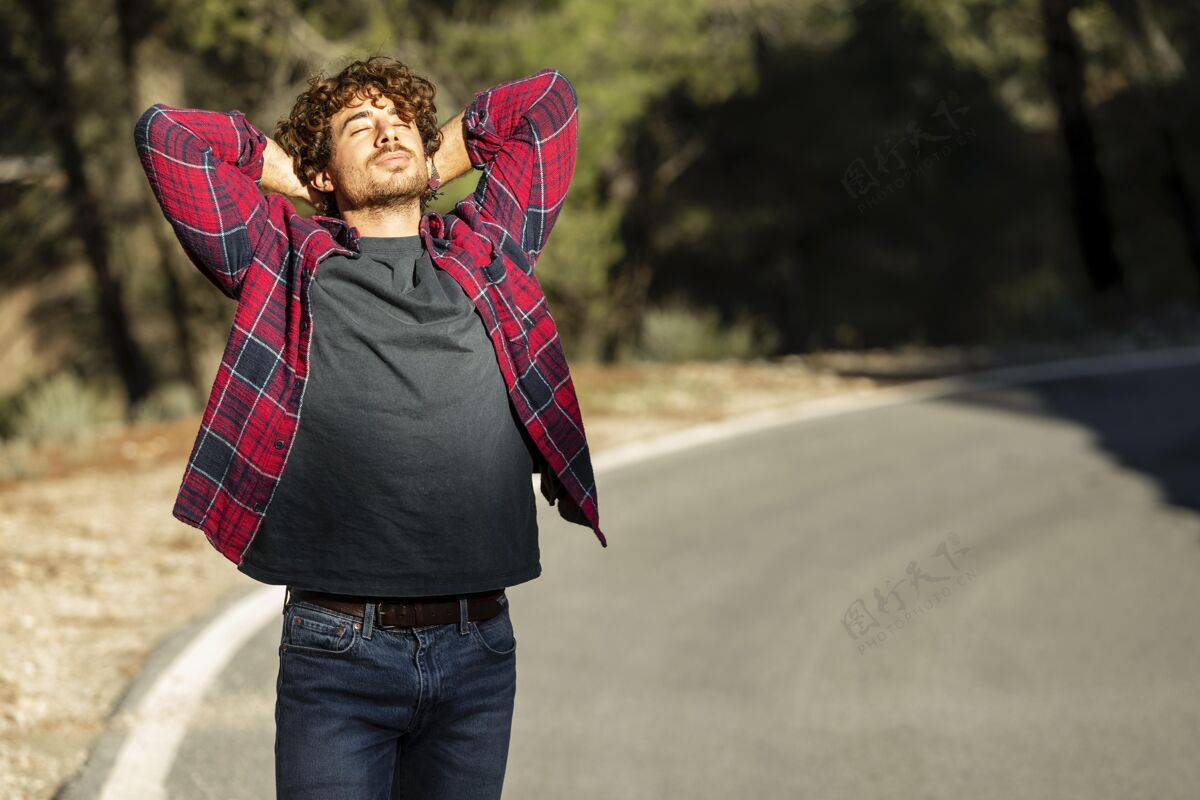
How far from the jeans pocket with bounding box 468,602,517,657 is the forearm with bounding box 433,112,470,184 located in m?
1.08

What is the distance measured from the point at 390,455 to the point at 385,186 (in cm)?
58

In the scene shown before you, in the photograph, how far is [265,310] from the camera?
10.00ft

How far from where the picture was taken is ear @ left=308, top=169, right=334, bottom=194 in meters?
3.22

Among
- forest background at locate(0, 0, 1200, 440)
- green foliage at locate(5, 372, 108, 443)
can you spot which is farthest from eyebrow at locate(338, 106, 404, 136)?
forest background at locate(0, 0, 1200, 440)

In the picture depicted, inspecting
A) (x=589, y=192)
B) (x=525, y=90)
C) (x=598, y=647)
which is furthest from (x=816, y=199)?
(x=525, y=90)

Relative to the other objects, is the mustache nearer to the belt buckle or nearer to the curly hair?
the curly hair

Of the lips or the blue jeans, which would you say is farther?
the lips

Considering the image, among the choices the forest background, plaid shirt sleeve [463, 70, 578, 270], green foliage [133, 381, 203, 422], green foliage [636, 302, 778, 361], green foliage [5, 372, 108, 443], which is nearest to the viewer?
plaid shirt sleeve [463, 70, 578, 270]

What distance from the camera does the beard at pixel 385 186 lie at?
3.05 m

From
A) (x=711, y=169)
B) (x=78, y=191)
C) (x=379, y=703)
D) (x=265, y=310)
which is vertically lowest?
(x=379, y=703)

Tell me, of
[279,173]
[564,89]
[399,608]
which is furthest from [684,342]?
[399,608]

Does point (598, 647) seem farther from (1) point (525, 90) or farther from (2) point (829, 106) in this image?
(2) point (829, 106)

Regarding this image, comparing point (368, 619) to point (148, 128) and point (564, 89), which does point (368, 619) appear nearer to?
point (148, 128)

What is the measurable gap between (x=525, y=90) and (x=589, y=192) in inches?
763
